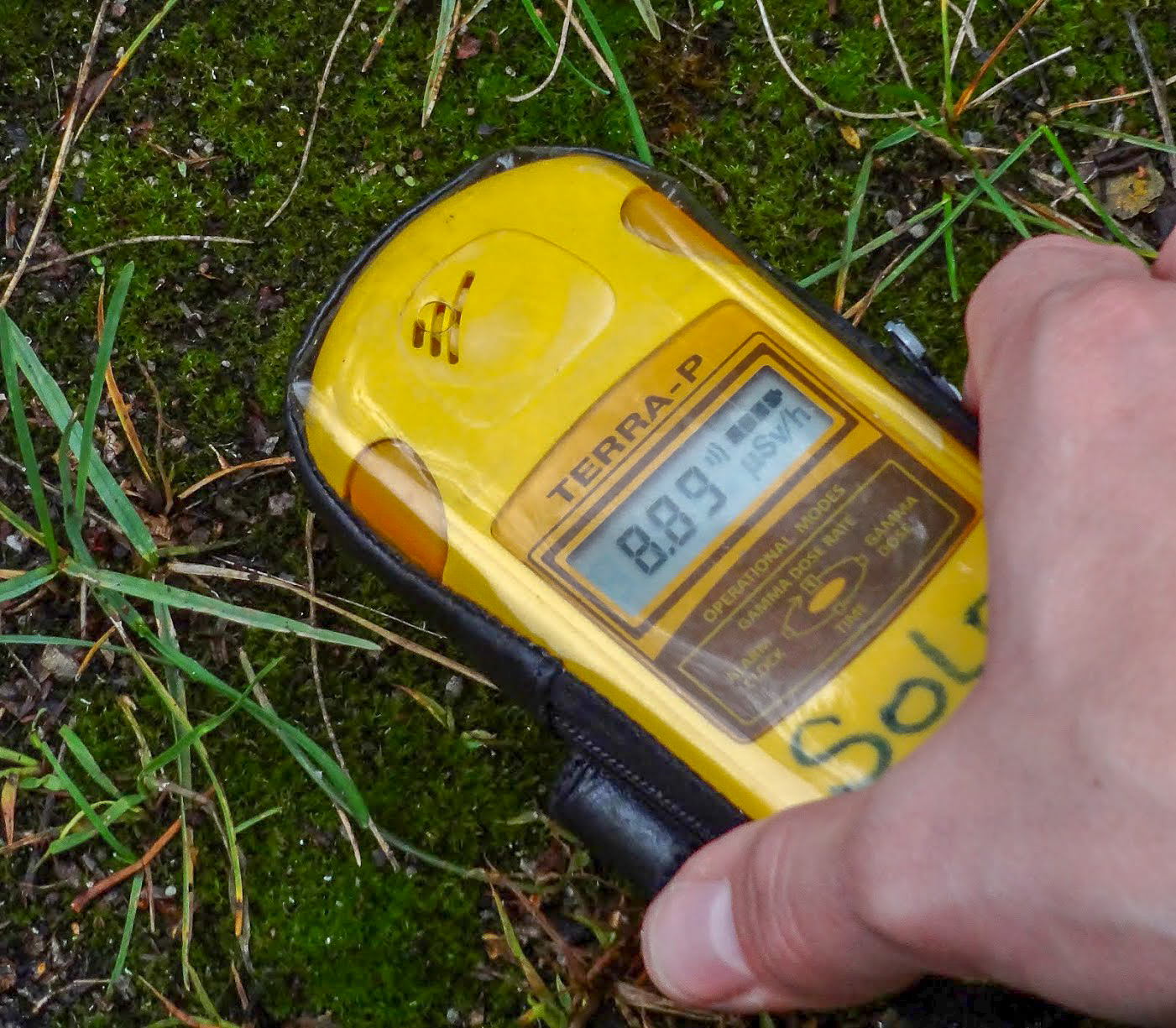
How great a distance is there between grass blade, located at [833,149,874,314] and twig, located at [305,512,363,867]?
2.72 ft

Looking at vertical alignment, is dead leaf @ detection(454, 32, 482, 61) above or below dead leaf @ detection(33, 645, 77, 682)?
above

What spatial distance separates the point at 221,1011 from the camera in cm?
158

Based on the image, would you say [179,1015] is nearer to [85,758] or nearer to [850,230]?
[85,758]

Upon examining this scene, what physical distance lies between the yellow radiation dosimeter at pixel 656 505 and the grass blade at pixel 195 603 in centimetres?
19

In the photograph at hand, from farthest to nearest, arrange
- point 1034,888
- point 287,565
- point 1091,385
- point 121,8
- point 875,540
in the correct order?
point 121,8, point 287,565, point 875,540, point 1091,385, point 1034,888

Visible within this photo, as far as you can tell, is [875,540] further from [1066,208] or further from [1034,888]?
[1066,208]

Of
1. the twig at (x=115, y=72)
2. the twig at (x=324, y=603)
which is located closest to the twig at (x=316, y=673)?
the twig at (x=324, y=603)

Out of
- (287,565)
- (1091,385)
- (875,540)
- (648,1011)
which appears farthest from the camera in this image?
(287,565)

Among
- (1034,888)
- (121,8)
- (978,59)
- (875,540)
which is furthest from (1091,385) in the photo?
(121,8)

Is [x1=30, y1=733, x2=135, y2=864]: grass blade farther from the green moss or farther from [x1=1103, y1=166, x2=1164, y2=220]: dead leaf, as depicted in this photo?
[x1=1103, y1=166, x2=1164, y2=220]: dead leaf

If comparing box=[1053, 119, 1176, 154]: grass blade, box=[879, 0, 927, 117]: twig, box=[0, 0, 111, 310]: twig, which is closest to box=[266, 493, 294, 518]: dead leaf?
box=[0, 0, 111, 310]: twig

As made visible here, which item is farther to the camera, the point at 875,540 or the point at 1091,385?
the point at 875,540

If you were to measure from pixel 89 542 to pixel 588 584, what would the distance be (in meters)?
0.85

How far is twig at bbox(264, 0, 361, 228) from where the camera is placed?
1.72m
